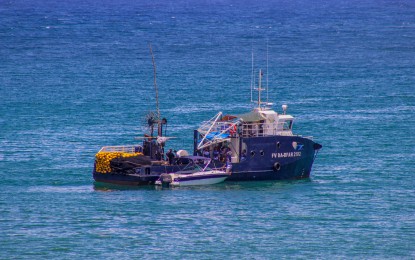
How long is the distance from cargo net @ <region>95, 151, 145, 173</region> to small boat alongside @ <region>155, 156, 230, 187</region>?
1.94m

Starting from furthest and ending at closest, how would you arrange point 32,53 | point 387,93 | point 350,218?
point 32,53 < point 387,93 < point 350,218

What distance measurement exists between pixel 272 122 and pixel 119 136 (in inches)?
942

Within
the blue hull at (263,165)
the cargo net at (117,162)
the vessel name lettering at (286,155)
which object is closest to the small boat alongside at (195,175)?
the blue hull at (263,165)

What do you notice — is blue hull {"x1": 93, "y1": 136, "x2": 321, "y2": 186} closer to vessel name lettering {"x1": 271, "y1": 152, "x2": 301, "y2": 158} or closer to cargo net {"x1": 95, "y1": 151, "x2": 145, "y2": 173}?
vessel name lettering {"x1": 271, "y1": 152, "x2": 301, "y2": 158}

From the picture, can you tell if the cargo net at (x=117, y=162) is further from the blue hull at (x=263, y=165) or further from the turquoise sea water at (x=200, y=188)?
the turquoise sea water at (x=200, y=188)

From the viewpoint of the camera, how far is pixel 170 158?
86.5 m

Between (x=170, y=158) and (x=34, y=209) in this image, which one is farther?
(x=170, y=158)

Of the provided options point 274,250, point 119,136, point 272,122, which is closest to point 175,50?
point 119,136

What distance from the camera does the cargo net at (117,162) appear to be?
84.9m

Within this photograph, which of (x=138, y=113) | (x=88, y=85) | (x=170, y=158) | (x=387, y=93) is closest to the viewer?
(x=170, y=158)

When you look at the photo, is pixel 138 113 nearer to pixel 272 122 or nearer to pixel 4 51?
pixel 272 122

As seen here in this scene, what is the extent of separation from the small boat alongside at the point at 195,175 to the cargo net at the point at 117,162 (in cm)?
194

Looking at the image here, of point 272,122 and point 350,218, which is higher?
point 272,122

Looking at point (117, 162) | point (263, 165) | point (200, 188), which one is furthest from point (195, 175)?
point (117, 162)
